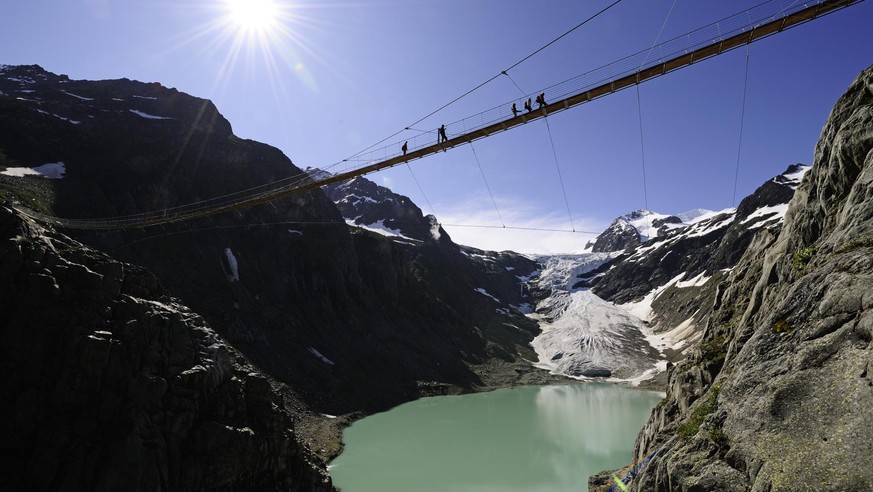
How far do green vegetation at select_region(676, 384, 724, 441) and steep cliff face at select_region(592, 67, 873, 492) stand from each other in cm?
3

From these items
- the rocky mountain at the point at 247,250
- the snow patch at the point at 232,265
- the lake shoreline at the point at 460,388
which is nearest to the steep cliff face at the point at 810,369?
the lake shoreline at the point at 460,388

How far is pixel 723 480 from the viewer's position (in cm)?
755

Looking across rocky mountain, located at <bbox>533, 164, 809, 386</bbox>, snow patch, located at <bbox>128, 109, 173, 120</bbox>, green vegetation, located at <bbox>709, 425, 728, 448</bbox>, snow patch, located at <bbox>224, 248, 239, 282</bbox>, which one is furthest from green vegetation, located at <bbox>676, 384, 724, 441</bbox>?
snow patch, located at <bbox>128, 109, 173, 120</bbox>

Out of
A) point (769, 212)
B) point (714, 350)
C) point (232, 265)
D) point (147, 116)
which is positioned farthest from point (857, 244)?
point (769, 212)

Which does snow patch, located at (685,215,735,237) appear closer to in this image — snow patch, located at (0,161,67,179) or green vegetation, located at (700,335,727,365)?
green vegetation, located at (700,335,727,365)

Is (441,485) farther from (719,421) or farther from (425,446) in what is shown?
(719,421)

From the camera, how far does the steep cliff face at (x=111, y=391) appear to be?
14078 millimetres

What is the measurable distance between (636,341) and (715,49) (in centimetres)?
9339

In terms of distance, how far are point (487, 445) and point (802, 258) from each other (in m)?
32.4

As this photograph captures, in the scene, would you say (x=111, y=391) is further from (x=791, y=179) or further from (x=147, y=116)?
(x=791, y=179)

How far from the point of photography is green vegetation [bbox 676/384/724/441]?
9445 mm

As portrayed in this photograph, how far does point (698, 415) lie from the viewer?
32.1 feet

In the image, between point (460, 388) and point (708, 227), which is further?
point (708, 227)

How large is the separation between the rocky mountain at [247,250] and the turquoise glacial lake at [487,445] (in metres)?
3.66
